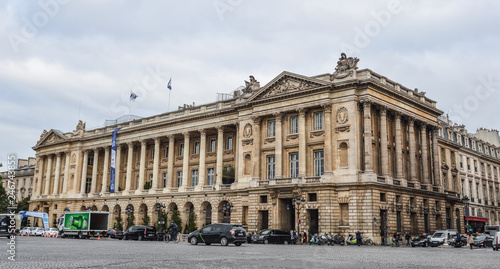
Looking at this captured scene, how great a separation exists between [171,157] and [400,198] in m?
31.1

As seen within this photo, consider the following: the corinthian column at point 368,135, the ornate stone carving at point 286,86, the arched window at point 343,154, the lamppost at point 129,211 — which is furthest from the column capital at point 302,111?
the lamppost at point 129,211

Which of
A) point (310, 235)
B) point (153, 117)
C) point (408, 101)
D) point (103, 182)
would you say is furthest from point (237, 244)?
point (103, 182)

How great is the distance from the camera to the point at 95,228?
54469 mm

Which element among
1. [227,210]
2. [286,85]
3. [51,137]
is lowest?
[227,210]

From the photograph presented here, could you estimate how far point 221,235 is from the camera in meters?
34.1

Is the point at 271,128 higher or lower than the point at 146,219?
higher

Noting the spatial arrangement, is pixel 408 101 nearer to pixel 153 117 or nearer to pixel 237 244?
pixel 237 244

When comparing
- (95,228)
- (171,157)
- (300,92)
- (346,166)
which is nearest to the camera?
(346,166)

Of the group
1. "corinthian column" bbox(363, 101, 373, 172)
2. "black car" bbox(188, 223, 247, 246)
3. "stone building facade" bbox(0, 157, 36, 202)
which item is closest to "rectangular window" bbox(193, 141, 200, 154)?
"corinthian column" bbox(363, 101, 373, 172)

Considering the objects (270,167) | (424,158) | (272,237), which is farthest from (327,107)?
(424,158)

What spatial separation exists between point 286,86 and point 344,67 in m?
6.72

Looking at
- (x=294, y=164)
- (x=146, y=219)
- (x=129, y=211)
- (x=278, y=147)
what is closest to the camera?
(x=294, y=164)

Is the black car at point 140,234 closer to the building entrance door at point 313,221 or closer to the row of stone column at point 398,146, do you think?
the building entrance door at point 313,221

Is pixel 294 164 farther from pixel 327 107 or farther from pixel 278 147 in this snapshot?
pixel 327 107
